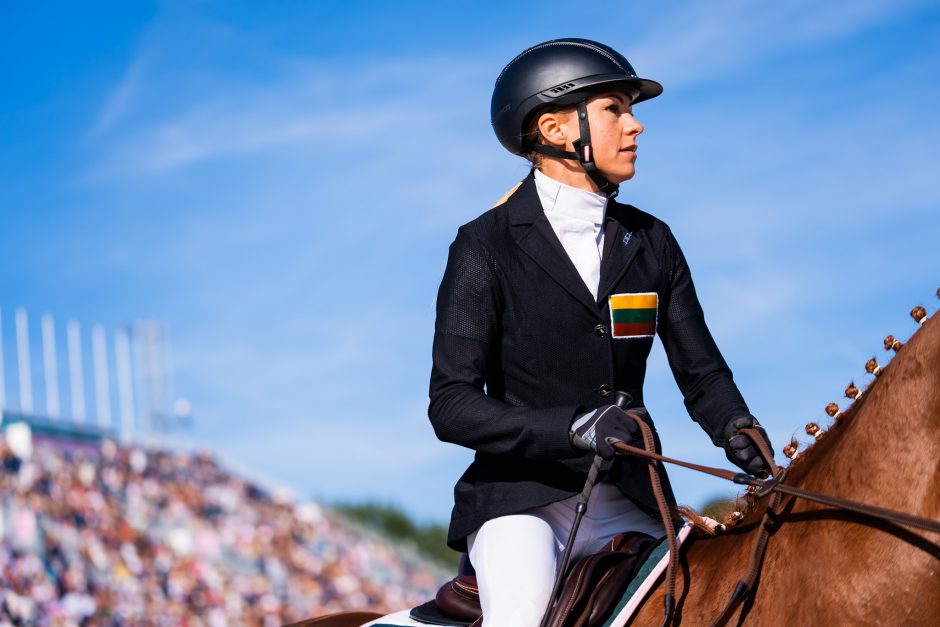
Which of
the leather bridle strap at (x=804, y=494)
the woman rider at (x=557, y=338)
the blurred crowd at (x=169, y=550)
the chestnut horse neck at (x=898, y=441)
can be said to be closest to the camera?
the leather bridle strap at (x=804, y=494)

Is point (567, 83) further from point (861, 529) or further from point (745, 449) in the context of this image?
point (861, 529)

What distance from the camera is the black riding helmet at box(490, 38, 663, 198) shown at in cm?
359

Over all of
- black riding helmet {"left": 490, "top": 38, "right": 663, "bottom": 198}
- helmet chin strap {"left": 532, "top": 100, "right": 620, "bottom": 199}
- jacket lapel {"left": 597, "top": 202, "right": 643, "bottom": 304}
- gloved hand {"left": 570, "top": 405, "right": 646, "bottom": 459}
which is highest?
black riding helmet {"left": 490, "top": 38, "right": 663, "bottom": 198}

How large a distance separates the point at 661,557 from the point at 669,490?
324 mm

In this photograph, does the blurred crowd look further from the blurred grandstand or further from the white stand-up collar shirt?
the white stand-up collar shirt

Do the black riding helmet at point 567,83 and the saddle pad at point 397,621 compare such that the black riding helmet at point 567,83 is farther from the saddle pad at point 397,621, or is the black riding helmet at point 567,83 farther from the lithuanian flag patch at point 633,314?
the saddle pad at point 397,621

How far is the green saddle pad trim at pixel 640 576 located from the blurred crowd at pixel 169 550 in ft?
53.4

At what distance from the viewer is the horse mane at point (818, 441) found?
2.76 m

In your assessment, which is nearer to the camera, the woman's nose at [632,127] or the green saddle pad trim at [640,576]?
the green saddle pad trim at [640,576]

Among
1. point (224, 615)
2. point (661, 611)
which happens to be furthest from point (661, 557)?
point (224, 615)

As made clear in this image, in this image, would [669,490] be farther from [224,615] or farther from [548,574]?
[224,615]

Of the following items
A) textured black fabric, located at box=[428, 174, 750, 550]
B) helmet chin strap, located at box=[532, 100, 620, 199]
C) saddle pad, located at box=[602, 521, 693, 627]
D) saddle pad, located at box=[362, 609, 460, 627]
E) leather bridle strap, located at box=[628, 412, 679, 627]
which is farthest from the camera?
saddle pad, located at box=[362, 609, 460, 627]

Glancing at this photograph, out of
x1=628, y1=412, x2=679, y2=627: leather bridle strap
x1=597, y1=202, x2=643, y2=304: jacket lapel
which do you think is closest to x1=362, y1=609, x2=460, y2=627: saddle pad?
x1=628, y1=412, x2=679, y2=627: leather bridle strap

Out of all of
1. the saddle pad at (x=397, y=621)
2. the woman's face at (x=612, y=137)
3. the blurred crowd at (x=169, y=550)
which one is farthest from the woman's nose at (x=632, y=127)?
the blurred crowd at (x=169, y=550)
